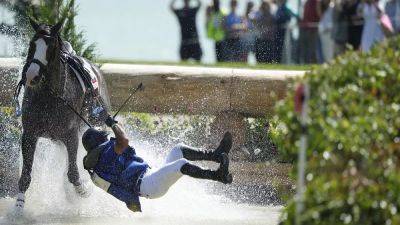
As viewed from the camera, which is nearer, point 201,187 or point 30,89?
point 30,89

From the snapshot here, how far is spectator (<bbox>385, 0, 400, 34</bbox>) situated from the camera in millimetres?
14211

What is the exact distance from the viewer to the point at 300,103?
6852mm

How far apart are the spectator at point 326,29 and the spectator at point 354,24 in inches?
8.7

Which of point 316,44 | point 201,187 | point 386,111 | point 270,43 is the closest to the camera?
point 386,111

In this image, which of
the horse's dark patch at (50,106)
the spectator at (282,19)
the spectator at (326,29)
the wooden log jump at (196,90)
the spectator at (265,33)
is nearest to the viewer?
the horse's dark patch at (50,106)

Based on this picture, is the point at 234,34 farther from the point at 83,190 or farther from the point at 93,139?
the point at 93,139

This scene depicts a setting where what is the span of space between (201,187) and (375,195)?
7.19m

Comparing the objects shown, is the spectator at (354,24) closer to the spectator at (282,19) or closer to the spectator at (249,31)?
the spectator at (282,19)

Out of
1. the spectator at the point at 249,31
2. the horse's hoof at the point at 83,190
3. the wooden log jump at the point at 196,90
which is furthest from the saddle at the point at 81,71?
the spectator at the point at 249,31

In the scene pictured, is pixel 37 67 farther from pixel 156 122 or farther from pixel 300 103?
pixel 300 103

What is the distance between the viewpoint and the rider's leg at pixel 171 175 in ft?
37.0

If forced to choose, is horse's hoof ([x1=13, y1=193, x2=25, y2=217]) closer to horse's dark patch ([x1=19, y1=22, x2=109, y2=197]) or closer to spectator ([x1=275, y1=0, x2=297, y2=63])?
horse's dark patch ([x1=19, y1=22, x2=109, y2=197])

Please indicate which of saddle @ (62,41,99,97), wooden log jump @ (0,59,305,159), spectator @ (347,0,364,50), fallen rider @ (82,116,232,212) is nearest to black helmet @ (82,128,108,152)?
fallen rider @ (82,116,232,212)


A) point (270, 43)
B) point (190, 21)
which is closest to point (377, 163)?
point (270, 43)
